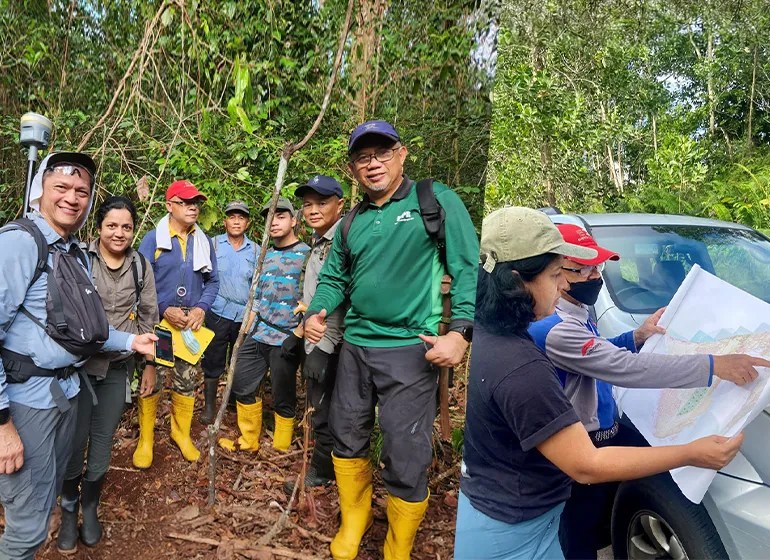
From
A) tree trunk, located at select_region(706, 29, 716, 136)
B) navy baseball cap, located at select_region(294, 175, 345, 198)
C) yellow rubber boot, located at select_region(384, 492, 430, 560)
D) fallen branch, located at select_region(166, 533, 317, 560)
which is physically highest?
tree trunk, located at select_region(706, 29, 716, 136)

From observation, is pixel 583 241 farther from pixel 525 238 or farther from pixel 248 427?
pixel 248 427

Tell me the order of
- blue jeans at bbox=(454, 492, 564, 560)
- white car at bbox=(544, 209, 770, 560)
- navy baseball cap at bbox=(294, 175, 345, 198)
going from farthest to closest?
navy baseball cap at bbox=(294, 175, 345, 198) < blue jeans at bbox=(454, 492, 564, 560) < white car at bbox=(544, 209, 770, 560)

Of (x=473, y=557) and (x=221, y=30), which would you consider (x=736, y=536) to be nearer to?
(x=473, y=557)

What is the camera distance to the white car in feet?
1.80

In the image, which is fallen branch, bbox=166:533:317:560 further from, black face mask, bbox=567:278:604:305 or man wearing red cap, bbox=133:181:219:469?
black face mask, bbox=567:278:604:305

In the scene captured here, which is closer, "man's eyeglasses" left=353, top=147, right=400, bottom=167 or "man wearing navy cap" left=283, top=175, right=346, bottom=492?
"man's eyeglasses" left=353, top=147, right=400, bottom=167

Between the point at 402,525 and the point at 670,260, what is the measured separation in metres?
0.85

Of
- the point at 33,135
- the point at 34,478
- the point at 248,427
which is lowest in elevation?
the point at 34,478

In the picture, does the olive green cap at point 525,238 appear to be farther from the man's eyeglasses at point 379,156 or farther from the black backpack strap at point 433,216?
the man's eyeglasses at point 379,156

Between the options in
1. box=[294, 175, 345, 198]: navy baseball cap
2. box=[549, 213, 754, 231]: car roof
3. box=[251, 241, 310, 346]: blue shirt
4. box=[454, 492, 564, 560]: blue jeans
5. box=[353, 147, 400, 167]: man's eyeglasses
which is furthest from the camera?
box=[251, 241, 310, 346]: blue shirt

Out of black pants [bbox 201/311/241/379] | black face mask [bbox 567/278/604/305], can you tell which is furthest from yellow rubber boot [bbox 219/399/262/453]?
black face mask [bbox 567/278/604/305]

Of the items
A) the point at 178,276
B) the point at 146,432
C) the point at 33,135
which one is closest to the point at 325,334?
the point at 178,276

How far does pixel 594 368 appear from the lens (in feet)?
2.13

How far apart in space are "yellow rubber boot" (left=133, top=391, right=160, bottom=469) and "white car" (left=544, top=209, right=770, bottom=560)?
1177 millimetres
